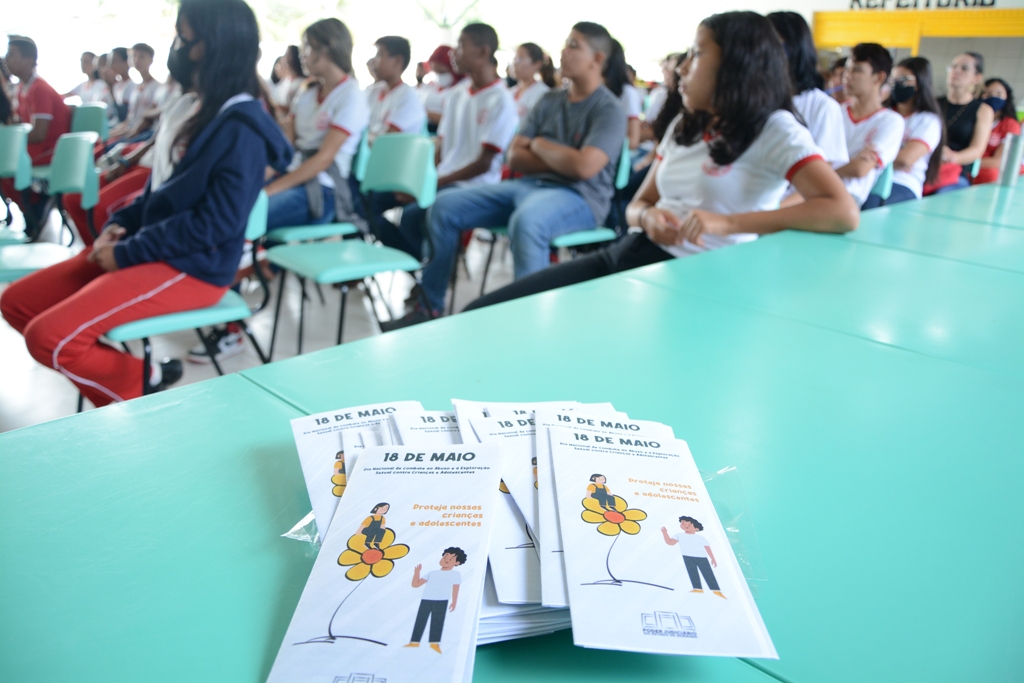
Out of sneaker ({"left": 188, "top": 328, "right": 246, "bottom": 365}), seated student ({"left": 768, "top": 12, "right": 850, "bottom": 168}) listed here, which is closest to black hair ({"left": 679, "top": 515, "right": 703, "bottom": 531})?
sneaker ({"left": 188, "top": 328, "right": 246, "bottom": 365})

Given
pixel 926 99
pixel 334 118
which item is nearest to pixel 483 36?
pixel 334 118

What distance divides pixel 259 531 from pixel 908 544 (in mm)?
554

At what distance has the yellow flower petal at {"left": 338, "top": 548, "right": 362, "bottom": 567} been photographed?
0.52 meters

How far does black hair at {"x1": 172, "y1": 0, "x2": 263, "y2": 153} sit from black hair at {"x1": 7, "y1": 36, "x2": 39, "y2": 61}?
12.4ft

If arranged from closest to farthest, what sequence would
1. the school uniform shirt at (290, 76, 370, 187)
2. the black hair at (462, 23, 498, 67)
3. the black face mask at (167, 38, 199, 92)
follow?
the black face mask at (167, 38, 199, 92) → the school uniform shirt at (290, 76, 370, 187) → the black hair at (462, 23, 498, 67)

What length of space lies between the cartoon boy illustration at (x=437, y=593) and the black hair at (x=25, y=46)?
5503 millimetres

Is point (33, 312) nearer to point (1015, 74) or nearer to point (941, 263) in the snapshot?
point (941, 263)

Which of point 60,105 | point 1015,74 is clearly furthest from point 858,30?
point 60,105

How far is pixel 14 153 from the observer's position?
125 inches

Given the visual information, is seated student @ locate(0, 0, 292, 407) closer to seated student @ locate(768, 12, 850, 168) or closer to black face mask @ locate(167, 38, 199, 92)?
black face mask @ locate(167, 38, 199, 92)

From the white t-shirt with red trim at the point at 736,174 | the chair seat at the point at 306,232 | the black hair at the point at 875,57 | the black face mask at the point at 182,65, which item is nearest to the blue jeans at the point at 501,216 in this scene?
the chair seat at the point at 306,232

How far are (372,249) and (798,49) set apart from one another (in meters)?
1.77

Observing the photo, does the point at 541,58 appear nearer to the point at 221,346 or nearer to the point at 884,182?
the point at 884,182

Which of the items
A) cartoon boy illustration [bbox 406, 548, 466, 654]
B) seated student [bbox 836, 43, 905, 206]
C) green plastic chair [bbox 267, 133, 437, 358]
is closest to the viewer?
cartoon boy illustration [bbox 406, 548, 466, 654]
